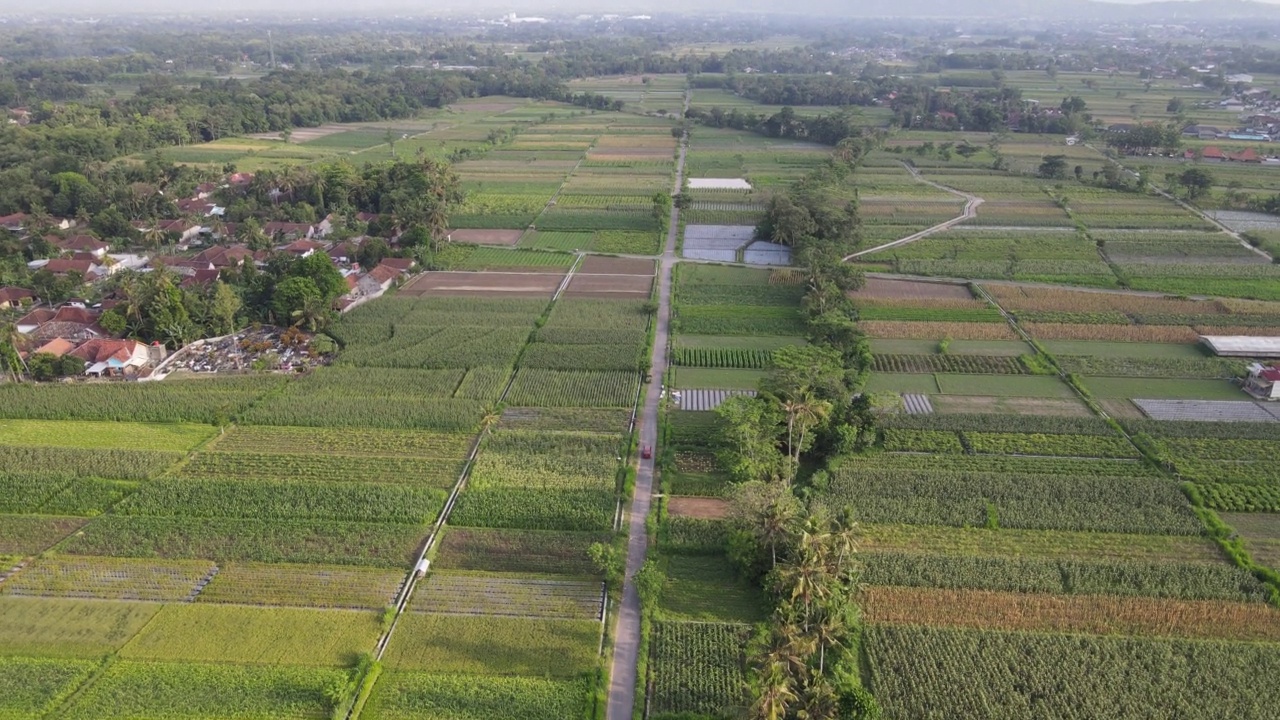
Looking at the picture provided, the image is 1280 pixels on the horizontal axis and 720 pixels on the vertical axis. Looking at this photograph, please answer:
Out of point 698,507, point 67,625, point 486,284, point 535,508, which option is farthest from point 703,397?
point 67,625

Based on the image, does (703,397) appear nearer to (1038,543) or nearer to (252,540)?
(1038,543)

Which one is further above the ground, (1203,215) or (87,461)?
(1203,215)

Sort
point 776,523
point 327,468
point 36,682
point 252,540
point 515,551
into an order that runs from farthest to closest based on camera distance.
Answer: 1. point 327,468
2. point 252,540
3. point 515,551
4. point 776,523
5. point 36,682

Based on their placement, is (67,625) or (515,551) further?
(515,551)

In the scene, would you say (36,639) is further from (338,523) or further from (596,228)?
(596,228)

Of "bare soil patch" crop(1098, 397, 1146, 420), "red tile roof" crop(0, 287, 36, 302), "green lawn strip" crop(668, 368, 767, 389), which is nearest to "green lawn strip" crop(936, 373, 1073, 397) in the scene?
"bare soil patch" crop(1098, 397, 1146, 420)

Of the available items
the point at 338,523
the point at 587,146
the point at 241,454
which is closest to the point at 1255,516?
the point at 338,523

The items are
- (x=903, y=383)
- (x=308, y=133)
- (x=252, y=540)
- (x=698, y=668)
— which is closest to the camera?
(x=698, y=668)

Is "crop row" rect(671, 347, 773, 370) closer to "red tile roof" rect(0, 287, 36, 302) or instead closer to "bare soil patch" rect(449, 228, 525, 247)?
"bare soil patch" rect(449, 228, 525, 247)
